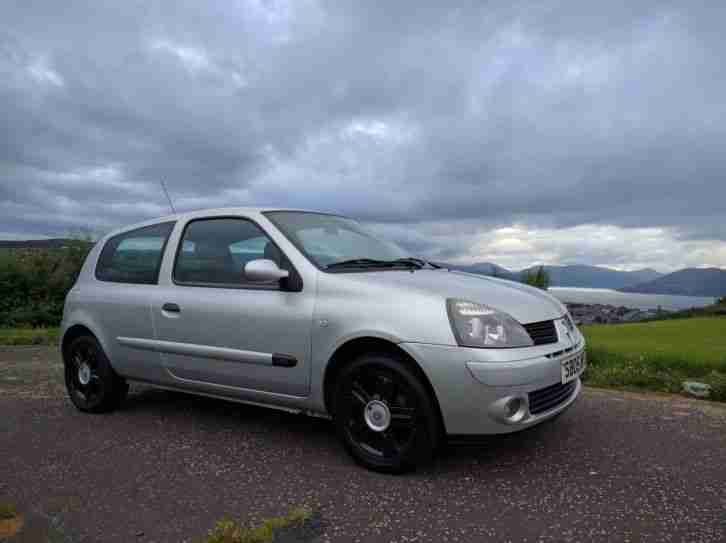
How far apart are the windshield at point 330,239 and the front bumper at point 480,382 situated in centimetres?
102

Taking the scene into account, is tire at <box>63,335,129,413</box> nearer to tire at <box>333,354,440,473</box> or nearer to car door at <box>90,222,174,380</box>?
car door at <box>90,222,174,380</box>

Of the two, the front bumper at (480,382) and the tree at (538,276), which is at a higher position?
the tree at (538,276)

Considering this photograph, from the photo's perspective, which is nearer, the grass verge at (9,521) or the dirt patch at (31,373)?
the grass verge at (9,521)

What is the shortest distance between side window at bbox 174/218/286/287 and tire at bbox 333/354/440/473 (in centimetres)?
99

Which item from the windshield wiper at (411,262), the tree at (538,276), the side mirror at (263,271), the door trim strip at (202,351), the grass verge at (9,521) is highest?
the tree at (538,276)

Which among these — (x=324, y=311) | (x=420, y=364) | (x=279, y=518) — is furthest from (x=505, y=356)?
(x=279, y=518)

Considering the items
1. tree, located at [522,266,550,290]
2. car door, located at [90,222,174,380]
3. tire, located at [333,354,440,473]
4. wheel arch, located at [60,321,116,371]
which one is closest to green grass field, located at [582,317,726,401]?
tire, located at [333,354,440,473]

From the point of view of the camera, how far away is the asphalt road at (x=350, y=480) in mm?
2648

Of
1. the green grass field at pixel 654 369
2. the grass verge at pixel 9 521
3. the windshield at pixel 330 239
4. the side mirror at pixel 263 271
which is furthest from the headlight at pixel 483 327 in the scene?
the green grass field at pixel 654 369

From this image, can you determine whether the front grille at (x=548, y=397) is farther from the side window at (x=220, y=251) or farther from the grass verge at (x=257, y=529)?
the side window at (x=220, y=251)

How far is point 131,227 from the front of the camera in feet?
16.3

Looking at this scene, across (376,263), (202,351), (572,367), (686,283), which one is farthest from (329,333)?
(686,283)

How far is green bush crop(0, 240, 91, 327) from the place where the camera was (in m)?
14.0

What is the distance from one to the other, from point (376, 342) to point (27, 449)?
268 centimetres
